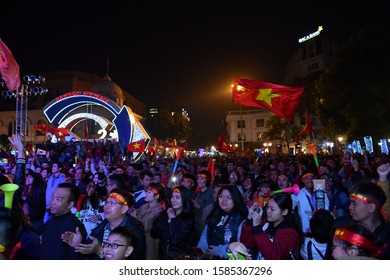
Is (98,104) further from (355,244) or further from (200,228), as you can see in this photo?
(355,244)

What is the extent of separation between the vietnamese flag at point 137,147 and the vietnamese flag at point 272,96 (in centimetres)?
656

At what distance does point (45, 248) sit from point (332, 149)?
150 ft

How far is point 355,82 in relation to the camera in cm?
2188

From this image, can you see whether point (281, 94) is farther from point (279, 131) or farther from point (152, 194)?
point (279, 131)

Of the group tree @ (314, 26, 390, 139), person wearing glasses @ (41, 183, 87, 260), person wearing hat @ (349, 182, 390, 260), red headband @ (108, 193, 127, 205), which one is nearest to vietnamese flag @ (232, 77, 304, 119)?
person wearing hat @ (349, 182, 390, 260)

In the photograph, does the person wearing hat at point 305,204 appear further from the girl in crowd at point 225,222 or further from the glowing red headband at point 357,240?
the glowing red headband at point 357,240

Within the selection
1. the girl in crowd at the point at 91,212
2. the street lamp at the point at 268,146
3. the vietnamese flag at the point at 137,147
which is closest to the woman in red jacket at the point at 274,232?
the girl in crowd at the point at 91,212

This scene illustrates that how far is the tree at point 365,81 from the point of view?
20.3 m

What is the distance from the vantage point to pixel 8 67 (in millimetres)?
9617

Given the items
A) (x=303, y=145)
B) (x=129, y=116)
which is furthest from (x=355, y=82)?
(x=303, y=145)

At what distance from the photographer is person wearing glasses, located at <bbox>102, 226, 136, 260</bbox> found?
3033mm

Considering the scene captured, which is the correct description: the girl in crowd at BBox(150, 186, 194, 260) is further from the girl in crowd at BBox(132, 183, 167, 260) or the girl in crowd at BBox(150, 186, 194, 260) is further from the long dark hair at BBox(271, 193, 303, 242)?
the long dark hair at BBox(271, 193, 303, 242)

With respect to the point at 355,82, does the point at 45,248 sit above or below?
below
